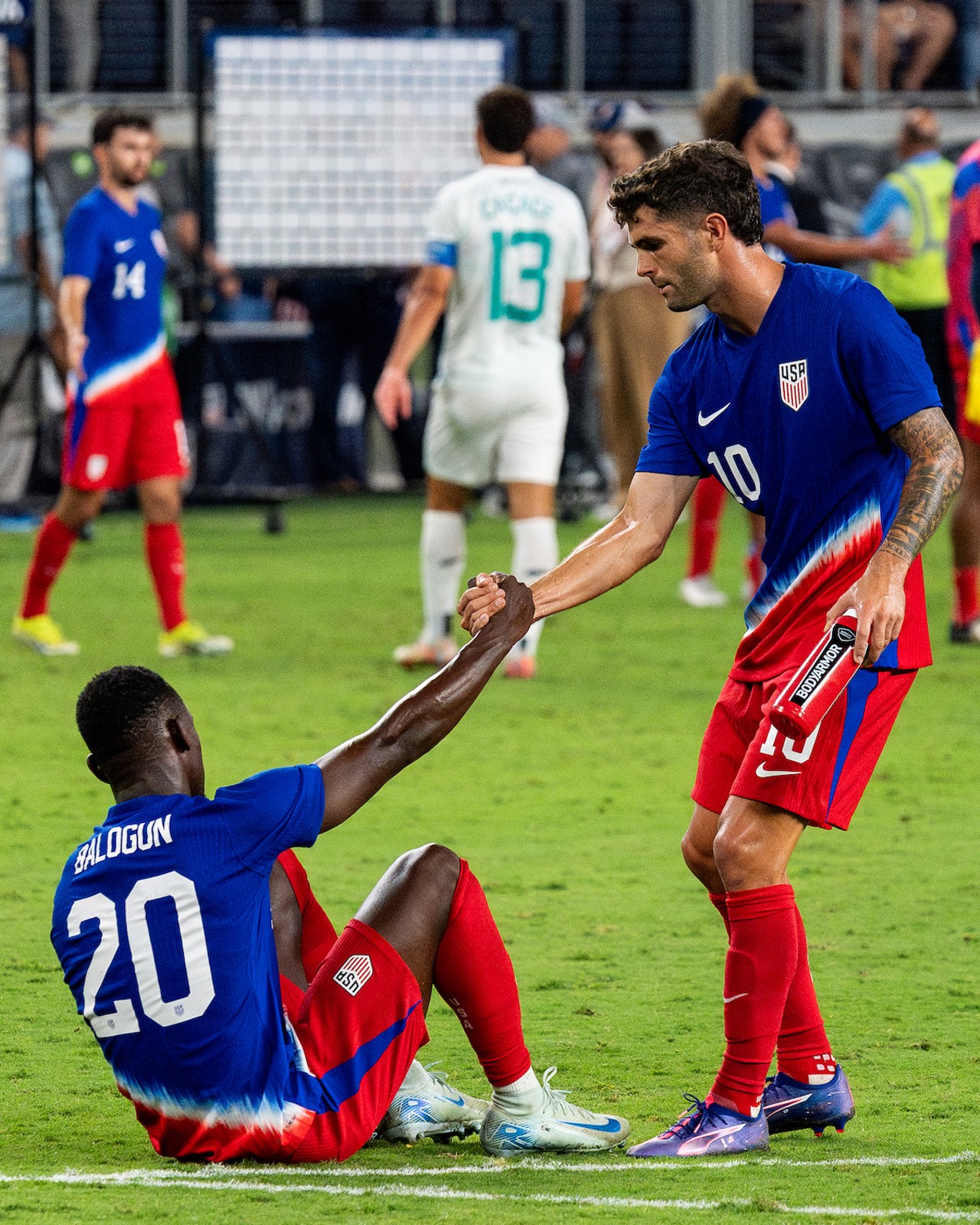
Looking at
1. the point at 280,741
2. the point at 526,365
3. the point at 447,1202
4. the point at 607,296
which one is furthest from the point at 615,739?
the point at 607,296

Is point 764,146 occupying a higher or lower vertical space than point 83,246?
higher

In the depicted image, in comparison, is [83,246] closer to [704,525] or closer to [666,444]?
[704,525]

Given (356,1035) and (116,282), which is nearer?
(356,1035)

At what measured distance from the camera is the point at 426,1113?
4.05 metres

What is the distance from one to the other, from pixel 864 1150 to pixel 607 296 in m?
9.85

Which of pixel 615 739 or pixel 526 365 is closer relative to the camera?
pixel 615 739

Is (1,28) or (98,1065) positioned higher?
(1,28)

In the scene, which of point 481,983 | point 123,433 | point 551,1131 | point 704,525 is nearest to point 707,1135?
point 551,1131

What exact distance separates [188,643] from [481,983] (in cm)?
612

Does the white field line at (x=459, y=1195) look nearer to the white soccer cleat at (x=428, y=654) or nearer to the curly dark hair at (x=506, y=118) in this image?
the white soccer cleat at (x=428, y=654)

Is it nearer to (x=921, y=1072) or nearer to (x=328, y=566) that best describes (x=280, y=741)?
(x=921, y=1072)

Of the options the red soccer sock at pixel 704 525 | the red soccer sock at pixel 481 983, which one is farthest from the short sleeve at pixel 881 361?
the red soccer sock at pixel 704 525

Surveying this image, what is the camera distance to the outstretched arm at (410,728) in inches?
145

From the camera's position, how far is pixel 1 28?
13656 mm
